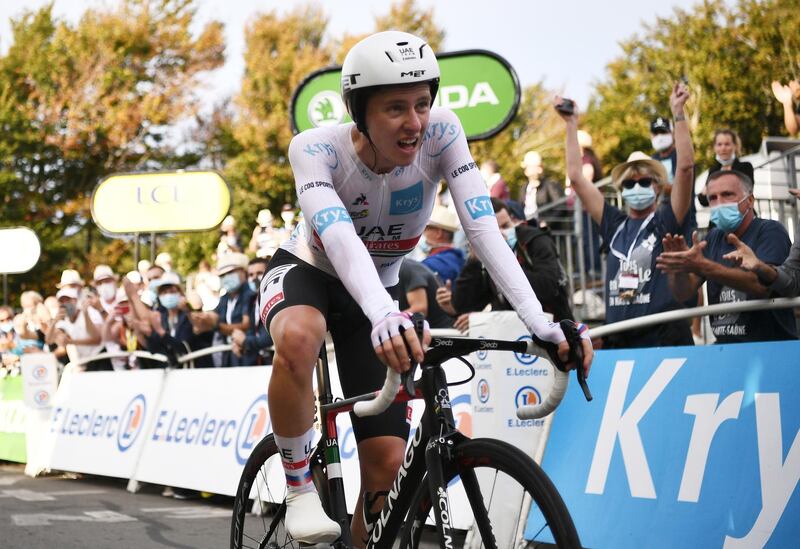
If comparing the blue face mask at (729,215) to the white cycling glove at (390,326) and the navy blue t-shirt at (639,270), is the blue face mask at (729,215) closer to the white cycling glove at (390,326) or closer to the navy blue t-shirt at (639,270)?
the navy blue t-shirt at (639,270)

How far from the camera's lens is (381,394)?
320 cm

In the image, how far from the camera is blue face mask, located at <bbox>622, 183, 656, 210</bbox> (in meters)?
7.26

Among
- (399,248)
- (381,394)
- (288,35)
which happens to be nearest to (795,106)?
(399,248)

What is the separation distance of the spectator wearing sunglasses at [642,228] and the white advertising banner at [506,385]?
66cm

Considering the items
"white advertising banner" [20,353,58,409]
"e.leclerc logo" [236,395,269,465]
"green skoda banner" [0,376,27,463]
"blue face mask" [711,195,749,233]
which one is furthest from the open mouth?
"green skoda banner" [0,376,27,463]

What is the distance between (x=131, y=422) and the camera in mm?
11320

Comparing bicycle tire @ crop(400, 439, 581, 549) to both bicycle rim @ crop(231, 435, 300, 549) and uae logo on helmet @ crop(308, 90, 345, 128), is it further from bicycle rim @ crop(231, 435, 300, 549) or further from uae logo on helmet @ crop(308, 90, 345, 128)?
uae logo on helmet @ crop(308, 90, 345, 128)

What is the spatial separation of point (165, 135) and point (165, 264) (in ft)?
73.8

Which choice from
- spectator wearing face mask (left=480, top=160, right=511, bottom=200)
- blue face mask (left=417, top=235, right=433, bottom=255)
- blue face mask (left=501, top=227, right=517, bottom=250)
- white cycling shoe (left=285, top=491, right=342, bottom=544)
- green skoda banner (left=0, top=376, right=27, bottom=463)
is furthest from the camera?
green skoda banner (left=0, top=376, right=27, bottom=463)

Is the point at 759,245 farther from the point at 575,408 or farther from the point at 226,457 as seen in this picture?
the point at 226,457

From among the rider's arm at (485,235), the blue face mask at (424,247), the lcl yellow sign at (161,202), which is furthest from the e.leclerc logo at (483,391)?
the lcl yellow sign at (161,202)

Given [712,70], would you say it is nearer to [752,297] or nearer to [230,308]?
[230,308]

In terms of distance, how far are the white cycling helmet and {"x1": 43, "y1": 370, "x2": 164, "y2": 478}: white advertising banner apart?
313 inches

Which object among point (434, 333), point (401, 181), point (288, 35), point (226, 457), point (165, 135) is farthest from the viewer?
point (288, 35)
